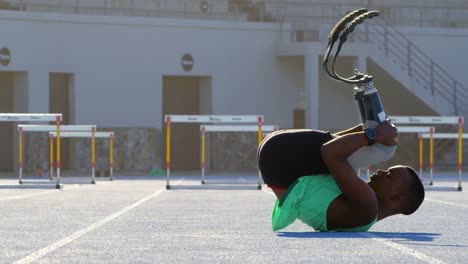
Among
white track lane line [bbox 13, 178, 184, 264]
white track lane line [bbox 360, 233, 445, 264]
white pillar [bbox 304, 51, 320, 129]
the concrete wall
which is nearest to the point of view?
white track lane line [bbox 360, 233, 445, 264]

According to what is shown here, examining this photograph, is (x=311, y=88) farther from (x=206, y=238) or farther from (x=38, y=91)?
(x=206, y=238)

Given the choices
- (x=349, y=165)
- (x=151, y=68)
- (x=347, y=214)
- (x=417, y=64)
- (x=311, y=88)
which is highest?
(x=417, y=64)

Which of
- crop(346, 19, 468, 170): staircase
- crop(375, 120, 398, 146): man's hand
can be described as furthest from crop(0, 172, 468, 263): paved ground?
crop(346, 19, 468, 170): staircase

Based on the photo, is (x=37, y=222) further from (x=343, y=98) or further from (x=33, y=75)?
(x=343, y=98)

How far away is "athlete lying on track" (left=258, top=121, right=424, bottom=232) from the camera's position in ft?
31.3

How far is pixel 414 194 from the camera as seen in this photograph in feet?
32.0

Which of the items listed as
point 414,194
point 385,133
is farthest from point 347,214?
point 385,133

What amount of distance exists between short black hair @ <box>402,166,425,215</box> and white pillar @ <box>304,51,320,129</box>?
3133 centimetres

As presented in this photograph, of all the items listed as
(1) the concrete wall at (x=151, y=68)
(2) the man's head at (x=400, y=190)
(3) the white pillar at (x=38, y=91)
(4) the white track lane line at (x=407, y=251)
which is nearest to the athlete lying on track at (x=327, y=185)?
Result: (2) the man's head at (x=400, y=190)

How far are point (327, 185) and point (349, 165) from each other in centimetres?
27

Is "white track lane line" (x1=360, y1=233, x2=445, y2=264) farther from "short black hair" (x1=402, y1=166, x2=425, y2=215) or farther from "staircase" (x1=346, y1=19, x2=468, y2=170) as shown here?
"staircase" (x1=346, y1=19, x2=468, y2=170)

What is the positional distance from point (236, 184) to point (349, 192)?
58.5 feet

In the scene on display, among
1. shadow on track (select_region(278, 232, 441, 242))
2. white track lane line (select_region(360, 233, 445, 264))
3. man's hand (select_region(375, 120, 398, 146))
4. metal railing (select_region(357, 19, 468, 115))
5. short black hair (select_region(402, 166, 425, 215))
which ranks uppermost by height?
metal railing (select_region(357, 19, 468, 115))

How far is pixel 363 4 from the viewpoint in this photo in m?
46.5
